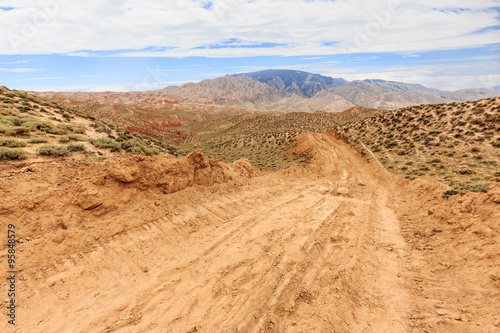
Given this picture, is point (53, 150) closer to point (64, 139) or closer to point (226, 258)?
point (64, 139)

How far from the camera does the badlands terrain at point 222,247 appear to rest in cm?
471

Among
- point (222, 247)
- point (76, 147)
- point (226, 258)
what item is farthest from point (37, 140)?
point (226, 258)

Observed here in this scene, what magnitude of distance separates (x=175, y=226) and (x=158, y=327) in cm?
374

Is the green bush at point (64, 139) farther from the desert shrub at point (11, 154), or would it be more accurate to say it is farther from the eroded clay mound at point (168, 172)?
the eroded clay mound at point (168, 172)

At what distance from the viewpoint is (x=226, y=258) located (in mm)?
6551

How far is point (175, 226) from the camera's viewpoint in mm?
7957

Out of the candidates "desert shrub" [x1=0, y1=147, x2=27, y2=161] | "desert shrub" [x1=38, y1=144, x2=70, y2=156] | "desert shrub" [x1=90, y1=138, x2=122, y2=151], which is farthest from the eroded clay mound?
"desert shrub" [x1=0, y1=147, x2=27, y2=161]

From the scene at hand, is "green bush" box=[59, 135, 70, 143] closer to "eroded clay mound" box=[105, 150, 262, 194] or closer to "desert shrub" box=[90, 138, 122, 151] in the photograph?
"desert shrub" box=[90, 138, 122, 151]

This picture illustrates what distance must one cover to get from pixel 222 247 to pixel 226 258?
596 millimetres

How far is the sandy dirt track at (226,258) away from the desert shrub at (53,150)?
0.85m

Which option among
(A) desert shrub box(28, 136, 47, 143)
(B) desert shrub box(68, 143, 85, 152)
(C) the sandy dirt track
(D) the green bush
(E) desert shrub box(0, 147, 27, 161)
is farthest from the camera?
(D) the green bush

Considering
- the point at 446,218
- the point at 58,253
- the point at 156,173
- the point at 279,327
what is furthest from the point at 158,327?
the point at 446,218

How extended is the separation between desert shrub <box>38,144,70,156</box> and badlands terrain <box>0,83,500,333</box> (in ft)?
0.19

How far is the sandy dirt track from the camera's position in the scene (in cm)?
466
